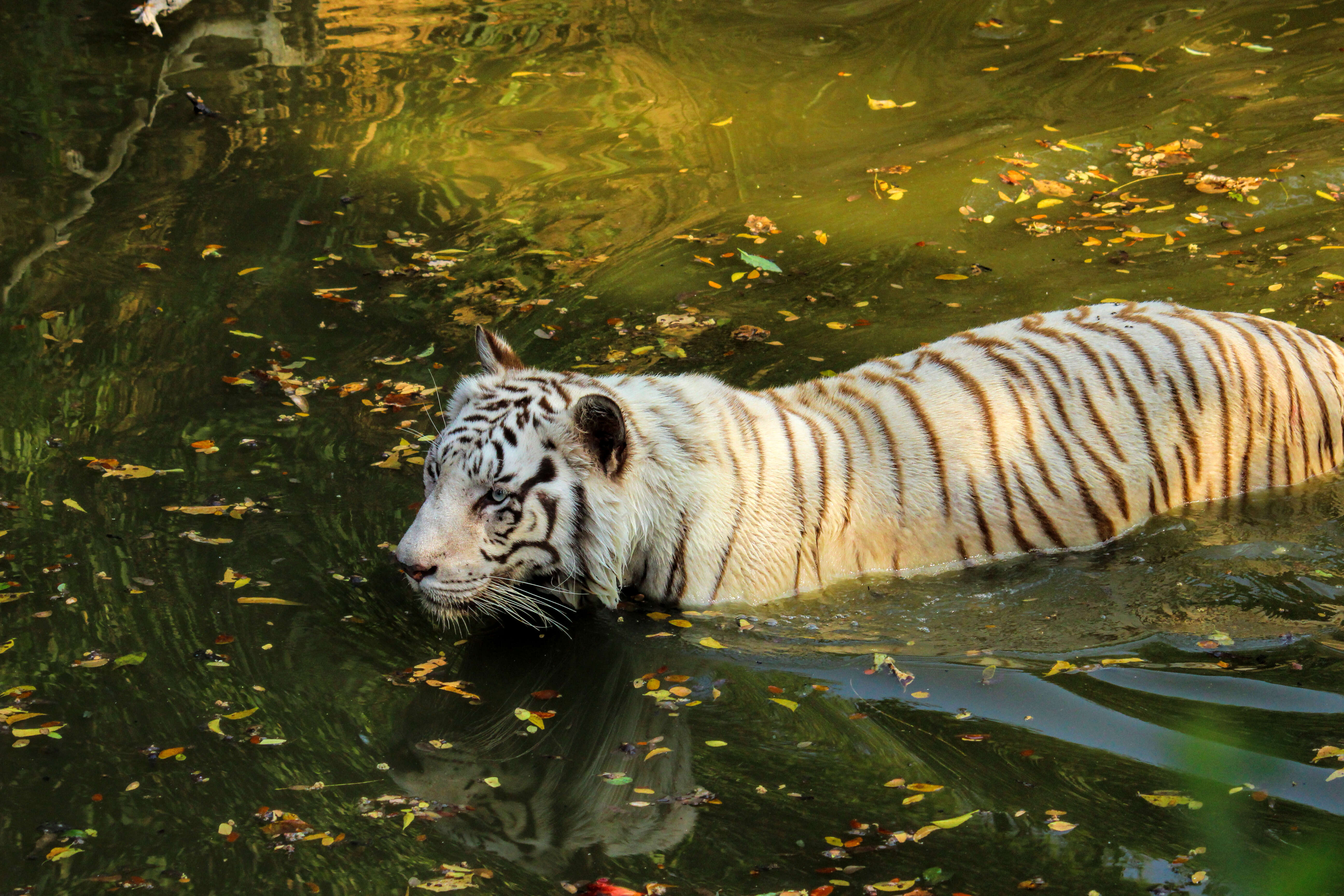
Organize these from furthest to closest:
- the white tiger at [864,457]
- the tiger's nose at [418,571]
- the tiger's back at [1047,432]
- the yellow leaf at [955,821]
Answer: the tiger's back at [1047,432] → the white tiger at [864,457] → the tiger's nose at [418,571] → the yellow leaf at [955,821]

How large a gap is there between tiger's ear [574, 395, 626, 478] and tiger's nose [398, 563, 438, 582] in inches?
23.8

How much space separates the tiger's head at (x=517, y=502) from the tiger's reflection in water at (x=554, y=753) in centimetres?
18

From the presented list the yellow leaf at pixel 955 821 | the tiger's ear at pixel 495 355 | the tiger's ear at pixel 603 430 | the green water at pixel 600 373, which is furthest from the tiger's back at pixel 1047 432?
the yellow leaf at pixel 955 821

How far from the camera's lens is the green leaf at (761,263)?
672 centimetres

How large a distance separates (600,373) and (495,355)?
155cm

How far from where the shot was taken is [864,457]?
4176 millimetres

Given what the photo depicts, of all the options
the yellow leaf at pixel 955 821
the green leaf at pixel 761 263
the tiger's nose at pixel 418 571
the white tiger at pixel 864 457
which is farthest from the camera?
the green leaf at pixel 761 263

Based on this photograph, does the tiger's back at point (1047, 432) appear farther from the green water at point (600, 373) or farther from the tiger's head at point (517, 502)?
the tiger's head at point (517, 502)

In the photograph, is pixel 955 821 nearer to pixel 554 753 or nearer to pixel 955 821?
pixel 955 821

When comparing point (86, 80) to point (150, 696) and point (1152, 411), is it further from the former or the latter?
point (1152, 411)

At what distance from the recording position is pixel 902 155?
8016 mm

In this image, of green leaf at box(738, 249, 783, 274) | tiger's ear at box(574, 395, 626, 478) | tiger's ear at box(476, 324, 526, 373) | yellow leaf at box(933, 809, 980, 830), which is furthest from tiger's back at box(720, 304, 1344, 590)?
green leaf at box(738, 249, 783, 274)

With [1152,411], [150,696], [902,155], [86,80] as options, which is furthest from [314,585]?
[86,80]

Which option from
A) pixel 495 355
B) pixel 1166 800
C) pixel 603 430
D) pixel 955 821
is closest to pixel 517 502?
pixel 603 430
